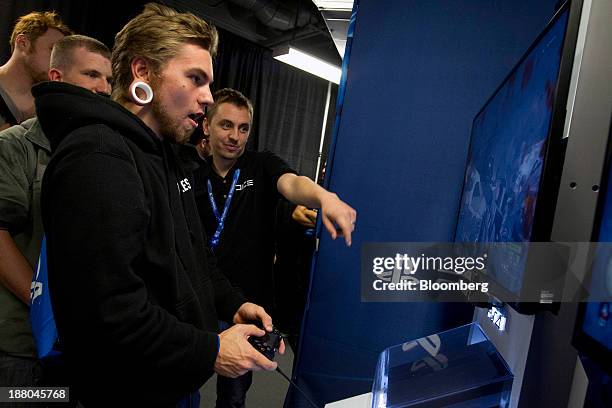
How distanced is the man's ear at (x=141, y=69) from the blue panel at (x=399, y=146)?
1.25m

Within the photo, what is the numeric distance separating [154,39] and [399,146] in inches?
53.0

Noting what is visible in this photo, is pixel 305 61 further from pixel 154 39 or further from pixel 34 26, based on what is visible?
pixel 154 39

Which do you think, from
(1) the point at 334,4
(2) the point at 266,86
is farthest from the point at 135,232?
(2) the point at 266,86

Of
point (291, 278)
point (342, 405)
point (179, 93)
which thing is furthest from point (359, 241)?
point (291, 278)

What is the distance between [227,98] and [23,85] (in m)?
0.82

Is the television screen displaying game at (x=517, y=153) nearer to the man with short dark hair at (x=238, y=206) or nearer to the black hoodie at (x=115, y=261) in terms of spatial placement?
the black hoodie at (x=115, y=261)

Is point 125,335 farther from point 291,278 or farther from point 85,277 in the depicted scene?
point 291,278

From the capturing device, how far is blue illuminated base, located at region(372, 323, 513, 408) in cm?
78

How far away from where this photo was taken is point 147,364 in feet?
2.51

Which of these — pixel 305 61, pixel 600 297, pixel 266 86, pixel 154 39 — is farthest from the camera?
pixel 266 86

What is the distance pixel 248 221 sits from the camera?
1836mm

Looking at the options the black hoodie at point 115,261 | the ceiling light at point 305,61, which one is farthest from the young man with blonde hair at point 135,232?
the ceiling light at point 305,61

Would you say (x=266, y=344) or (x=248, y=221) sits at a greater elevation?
(x=248, y=221)

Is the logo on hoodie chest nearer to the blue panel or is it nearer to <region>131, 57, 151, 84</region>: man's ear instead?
<region>131, 57, 151, 84</region>: man's ear
